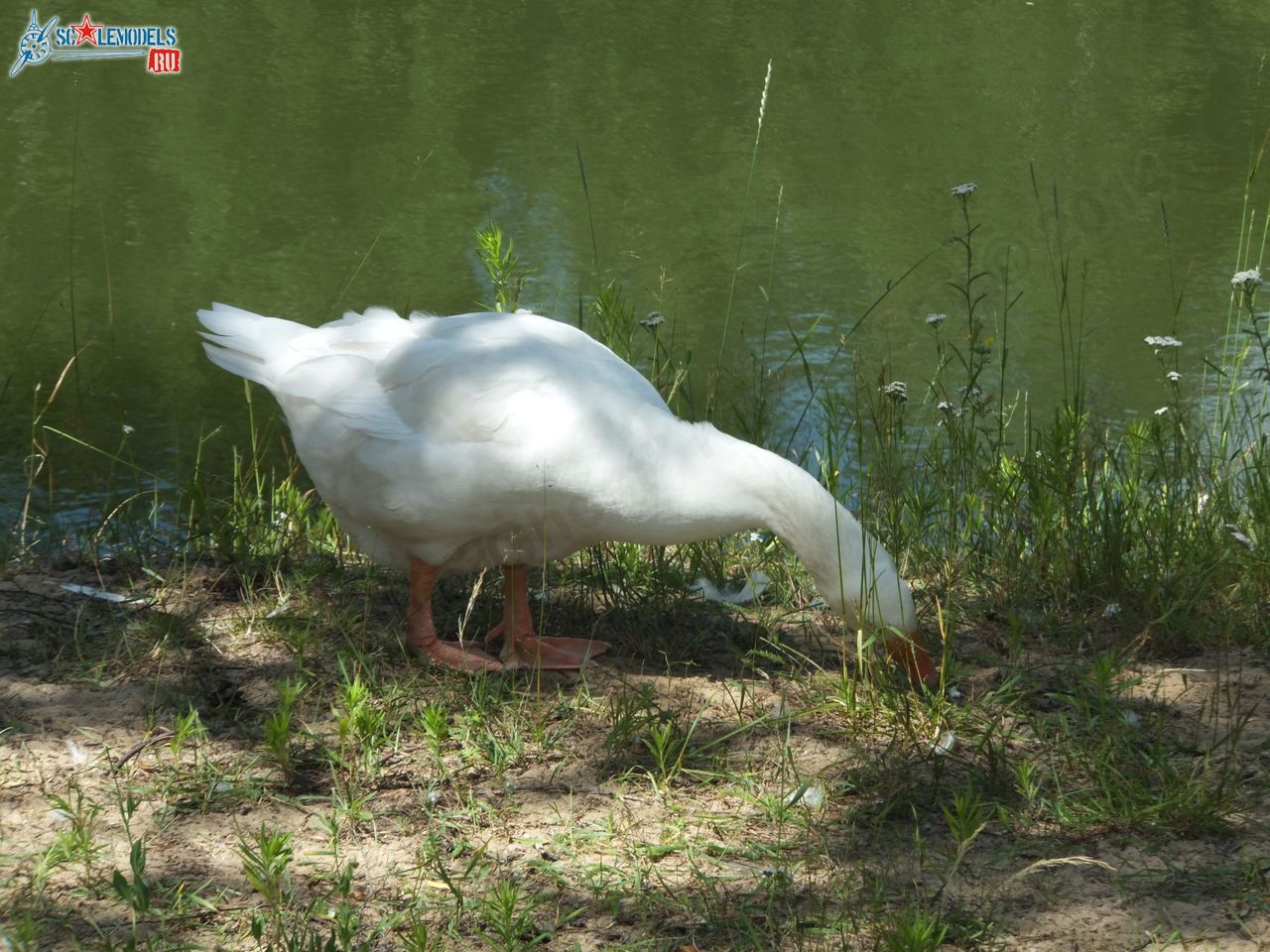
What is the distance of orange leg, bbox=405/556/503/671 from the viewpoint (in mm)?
3715

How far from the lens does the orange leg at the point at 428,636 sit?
12.2 ft

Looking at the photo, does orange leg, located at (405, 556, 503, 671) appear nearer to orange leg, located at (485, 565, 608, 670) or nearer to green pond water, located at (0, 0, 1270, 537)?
orange leg, located at (485, 565, 608, 670)

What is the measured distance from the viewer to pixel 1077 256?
8.98m

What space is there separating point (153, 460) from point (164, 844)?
3846 millimetres

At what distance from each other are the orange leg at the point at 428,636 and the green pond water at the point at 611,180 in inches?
86.7

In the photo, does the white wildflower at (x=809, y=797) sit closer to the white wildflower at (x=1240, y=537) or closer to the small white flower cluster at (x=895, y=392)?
the white wildflower at (x=1240, y=537)

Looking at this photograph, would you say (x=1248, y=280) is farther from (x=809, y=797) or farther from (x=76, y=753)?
(x=76, y=753)

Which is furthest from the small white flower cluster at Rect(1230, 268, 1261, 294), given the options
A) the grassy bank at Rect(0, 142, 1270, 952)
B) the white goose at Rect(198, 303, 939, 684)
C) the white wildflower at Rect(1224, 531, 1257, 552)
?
the white goose at Rect(198, 303, 939, 684)

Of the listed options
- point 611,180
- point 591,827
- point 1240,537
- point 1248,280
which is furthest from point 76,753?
point 611,180

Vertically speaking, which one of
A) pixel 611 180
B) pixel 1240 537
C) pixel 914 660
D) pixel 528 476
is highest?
pixel 611 180

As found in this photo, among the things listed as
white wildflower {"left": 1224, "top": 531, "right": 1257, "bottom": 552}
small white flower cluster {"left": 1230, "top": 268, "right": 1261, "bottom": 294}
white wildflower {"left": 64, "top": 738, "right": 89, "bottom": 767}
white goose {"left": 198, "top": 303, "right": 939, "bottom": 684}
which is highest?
small white flower cluster {"left": 1230, "top": 268, "right": 1261, "bottom": 294}

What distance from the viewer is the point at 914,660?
3.53 m

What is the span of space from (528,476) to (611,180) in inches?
254

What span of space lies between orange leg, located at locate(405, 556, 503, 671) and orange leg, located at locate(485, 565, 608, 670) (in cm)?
8
